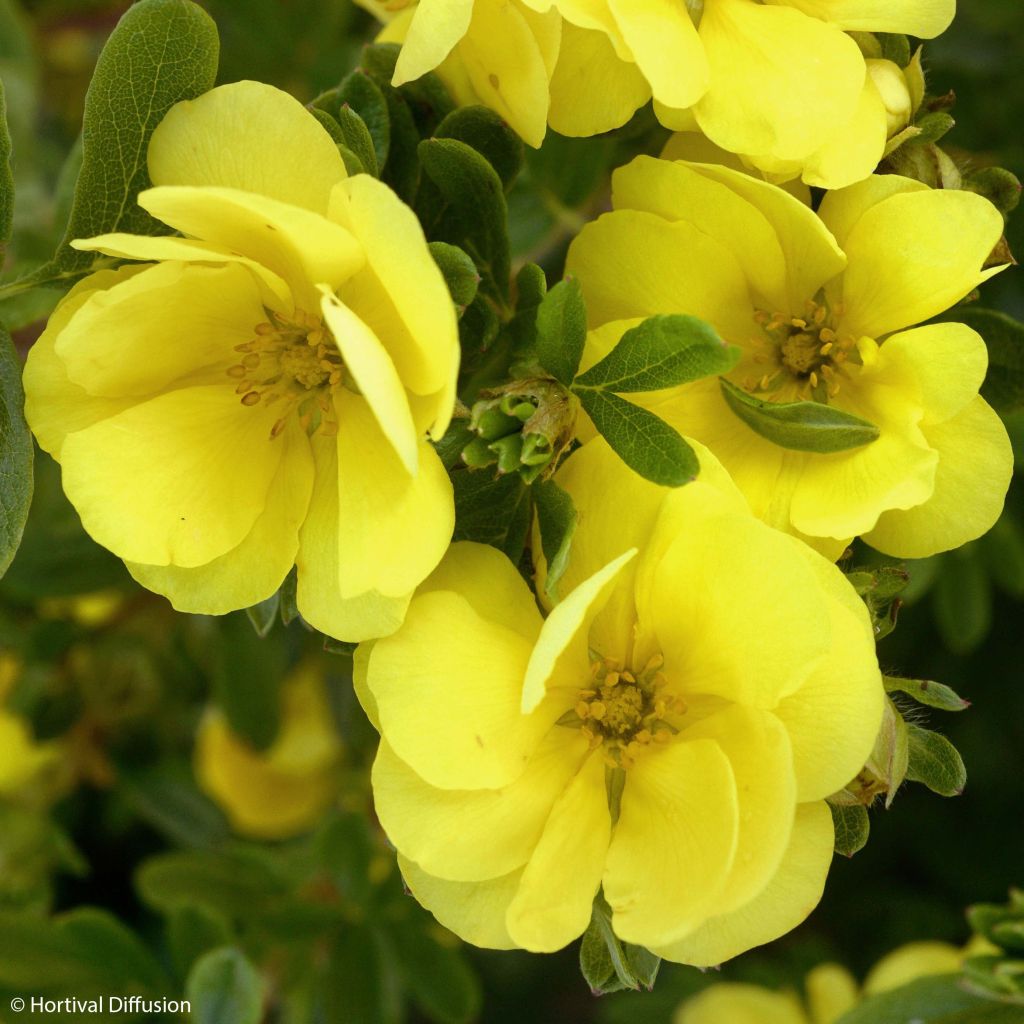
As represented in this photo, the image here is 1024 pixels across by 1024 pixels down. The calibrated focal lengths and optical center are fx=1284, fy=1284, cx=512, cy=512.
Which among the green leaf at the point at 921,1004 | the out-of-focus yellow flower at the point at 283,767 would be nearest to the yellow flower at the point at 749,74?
the green leaf at the point at 921,1004

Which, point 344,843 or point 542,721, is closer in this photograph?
point 542,721

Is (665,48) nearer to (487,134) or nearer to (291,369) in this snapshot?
(487,134)

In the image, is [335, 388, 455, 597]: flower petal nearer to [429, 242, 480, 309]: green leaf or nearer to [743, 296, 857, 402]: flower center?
[429, 242, 480, 309]: green leaf

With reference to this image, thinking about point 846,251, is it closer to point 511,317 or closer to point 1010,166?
point 511,317

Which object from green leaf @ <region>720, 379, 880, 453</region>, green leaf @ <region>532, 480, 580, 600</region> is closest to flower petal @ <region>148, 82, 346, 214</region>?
green leaf @ <region>532, 480, 580, 600</region>

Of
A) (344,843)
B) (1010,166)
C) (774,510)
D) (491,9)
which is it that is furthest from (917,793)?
(491,9)

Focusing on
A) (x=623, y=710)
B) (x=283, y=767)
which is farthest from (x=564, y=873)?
(x=283, y=767)

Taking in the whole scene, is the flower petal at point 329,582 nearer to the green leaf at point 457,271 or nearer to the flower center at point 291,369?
the flower center at point 291,369
